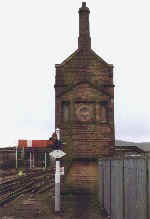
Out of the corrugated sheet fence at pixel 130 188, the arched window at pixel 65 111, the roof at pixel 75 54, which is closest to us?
the corrugated sheet fence at pixel 130 188

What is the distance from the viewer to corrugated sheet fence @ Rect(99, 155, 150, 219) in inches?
323

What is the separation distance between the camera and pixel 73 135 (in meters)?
23.1

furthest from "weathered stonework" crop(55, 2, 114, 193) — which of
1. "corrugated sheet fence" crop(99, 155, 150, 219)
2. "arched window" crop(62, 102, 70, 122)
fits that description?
"corrugated sheet fence" crop(99, 155, 150, 219)

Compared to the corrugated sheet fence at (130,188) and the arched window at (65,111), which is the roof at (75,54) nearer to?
the arched window at (65,111)

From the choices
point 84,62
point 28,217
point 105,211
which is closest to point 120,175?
point 105,211

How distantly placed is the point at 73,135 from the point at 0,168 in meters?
→ 27.3

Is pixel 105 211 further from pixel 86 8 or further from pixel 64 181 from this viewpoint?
pixel 86 8

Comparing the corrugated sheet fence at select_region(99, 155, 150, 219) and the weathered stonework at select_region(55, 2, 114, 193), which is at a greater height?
the weathered stonework at select_region(55, 2, 114, 193)

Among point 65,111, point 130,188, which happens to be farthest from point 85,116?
point 130,188

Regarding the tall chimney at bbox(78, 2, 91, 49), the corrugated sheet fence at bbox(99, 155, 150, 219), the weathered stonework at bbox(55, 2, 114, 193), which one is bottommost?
the corrugated sheet fence at bbox(99, 155, 150, 219)

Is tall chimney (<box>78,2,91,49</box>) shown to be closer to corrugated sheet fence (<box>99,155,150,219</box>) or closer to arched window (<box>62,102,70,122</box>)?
arched window (<box>62,102,70,122</box>)

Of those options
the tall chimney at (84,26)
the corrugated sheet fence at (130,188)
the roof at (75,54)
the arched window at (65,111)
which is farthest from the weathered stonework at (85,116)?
A: the corrugated sheet fence at (130,188)

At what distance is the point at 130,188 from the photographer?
9555mm

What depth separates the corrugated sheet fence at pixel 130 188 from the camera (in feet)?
26.9
